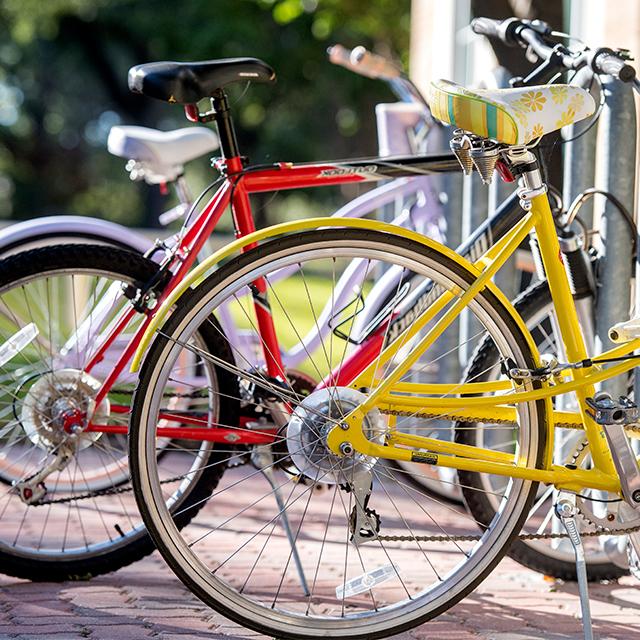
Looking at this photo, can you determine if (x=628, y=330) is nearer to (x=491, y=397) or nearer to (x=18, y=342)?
(x=491, y=397)

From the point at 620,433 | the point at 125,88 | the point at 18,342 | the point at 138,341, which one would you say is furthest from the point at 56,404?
the point at 125,88

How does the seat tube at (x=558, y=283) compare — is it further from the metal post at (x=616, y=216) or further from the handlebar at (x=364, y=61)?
the handlebar at (x=364, y=61)

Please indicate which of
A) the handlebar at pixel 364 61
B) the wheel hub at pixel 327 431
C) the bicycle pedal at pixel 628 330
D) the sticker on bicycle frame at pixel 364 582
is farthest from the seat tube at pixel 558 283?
the handlebar at pixel 364 61

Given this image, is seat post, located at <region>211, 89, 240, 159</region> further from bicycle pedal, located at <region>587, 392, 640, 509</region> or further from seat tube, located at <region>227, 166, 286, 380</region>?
bicycle pedal, located at <region>587, 392, 640, 509</region>

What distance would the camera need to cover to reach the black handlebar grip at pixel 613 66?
2.86 metres

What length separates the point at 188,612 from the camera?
3049 mm

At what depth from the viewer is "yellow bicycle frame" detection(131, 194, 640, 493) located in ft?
8.51

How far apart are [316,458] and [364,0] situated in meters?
12.1

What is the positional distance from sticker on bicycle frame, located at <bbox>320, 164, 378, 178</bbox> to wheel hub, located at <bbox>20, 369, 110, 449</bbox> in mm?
919

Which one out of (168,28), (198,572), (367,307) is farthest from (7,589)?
(168,28)

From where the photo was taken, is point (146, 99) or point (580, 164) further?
point (146, 99)

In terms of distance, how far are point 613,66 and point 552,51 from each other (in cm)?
27

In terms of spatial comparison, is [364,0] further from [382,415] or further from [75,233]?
[382,415]

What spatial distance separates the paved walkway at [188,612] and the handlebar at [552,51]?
149 centimetres
